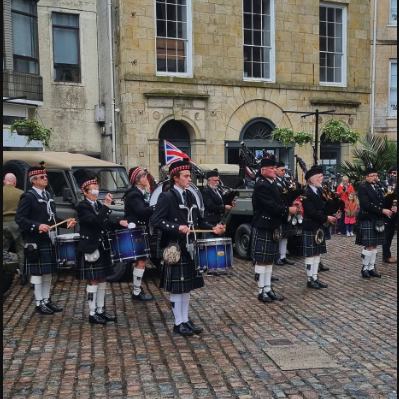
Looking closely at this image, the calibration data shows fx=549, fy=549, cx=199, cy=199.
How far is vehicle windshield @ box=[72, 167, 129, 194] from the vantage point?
10.2 m

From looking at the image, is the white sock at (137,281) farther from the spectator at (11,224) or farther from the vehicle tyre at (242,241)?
the vehicle tyre at (242,241)

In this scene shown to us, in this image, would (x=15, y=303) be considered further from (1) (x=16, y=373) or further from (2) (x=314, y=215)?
(2) (x=314, y=215)

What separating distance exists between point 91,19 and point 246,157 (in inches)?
378

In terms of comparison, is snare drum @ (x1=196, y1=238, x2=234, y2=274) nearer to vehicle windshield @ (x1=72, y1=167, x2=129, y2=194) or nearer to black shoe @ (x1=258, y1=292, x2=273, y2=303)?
black shoe @ (x1=258, y1=292, x2=273, y2=303)

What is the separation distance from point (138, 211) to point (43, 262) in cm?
145

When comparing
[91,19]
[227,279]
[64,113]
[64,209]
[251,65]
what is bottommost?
[227,279]

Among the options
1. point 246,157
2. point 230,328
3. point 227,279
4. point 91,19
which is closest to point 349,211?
point 246,157

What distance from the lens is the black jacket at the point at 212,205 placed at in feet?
32.3

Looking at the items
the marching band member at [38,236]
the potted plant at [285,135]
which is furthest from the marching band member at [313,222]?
the potted plant at [285,135]

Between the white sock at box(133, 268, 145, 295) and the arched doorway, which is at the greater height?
the arched doorway

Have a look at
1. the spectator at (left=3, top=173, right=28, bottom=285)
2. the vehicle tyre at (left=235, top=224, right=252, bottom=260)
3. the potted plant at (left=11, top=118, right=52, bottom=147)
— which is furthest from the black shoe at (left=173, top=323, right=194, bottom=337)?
the potted plant at (left=11, top=118, right=52, bottom=147)

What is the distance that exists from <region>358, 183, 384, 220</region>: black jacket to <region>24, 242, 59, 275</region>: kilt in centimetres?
497

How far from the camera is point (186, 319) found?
20.2 feet

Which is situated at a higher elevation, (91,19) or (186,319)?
(91,19)
